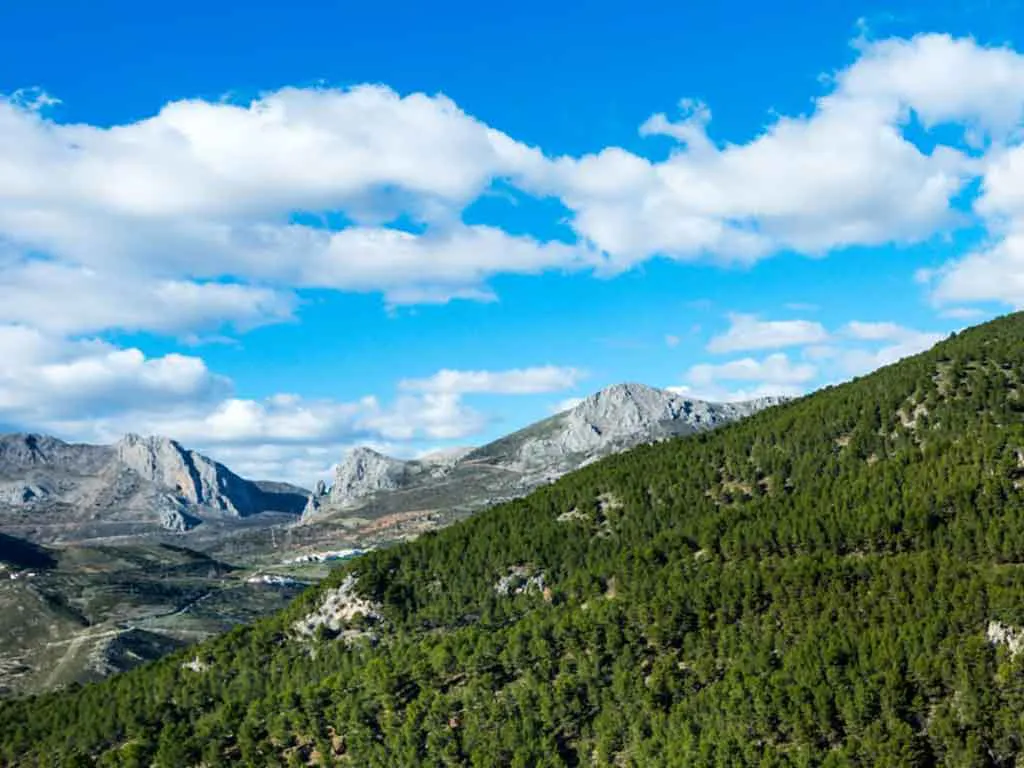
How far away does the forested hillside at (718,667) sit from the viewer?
416ft

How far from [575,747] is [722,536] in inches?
2410

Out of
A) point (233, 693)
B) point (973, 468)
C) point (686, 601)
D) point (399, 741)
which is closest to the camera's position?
point (399, 741)

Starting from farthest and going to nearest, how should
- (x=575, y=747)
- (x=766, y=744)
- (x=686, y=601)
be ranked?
(x=686, y=601)
(x=575, y=747)
(x=766, y=744)

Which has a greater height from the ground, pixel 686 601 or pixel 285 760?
pixel 686 601

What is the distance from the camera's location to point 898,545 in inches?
6516

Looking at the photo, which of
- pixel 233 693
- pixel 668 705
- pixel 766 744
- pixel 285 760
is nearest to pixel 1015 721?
pixel 766 744

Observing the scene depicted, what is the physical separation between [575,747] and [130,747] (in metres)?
86.1

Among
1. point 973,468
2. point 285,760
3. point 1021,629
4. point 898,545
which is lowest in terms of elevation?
point 285,760

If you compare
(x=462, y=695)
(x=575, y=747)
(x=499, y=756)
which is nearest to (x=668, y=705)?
(x=575, y=747)

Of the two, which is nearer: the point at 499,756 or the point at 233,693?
the point at 499,756

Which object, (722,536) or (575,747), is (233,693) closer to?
(575,747)

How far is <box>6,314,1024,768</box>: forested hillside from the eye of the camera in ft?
416

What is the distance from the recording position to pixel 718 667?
14512 centimetres

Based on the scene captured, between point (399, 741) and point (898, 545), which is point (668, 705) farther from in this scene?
point (898, 545)
